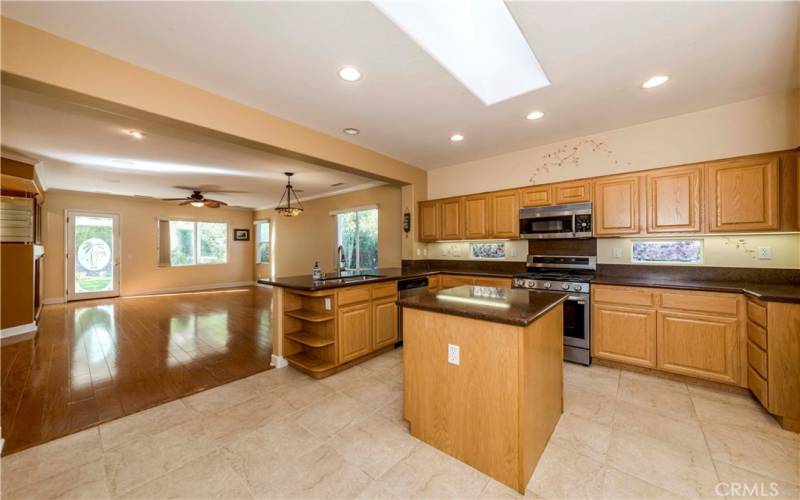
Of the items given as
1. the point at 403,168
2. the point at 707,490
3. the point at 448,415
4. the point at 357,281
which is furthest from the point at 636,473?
the point at 403,168

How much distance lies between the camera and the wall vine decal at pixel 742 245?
9.43 feet

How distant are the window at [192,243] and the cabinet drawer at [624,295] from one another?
9719 mm

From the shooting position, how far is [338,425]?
2193 millimetres

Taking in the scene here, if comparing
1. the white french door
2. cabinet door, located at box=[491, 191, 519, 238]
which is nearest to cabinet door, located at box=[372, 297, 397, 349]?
cabinet door, located at box=[491, 191, 519, 238]

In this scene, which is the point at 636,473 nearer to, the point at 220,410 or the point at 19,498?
the point at 220,410

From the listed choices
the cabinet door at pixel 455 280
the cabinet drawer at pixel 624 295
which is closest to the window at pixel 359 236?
the cabinet door at pixel 455 280

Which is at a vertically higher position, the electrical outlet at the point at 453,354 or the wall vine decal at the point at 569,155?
the wall vine decal at the point at 569,155

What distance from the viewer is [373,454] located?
1881 mm

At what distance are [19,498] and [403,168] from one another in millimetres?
4560

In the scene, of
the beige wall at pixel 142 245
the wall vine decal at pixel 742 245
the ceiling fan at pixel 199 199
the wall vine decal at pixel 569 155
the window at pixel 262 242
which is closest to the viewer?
the wall vine decal at pixel 742 245

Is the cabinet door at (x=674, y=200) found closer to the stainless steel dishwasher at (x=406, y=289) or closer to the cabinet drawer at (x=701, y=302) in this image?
the cabinet drawer at (x=701, y=302)

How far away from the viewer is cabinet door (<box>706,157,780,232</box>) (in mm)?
2605

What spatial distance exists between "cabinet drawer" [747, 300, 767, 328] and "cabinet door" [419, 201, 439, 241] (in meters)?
3.39

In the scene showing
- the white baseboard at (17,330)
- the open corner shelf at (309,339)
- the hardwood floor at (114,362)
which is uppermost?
the open corner shelf at (309,339)
